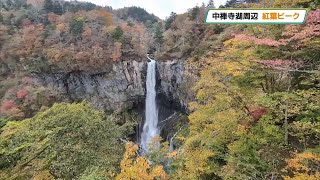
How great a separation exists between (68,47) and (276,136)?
1043 inches

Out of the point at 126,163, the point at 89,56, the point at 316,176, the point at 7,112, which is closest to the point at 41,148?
the point at 126,163

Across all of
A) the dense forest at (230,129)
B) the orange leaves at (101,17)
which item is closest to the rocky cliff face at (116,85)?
the orange leaves at (101,17)

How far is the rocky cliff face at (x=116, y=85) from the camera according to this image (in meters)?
30.6

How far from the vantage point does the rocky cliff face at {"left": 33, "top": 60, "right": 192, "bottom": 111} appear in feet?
Answer: 101

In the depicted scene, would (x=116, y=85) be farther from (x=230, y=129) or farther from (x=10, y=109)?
(x=230, y=129)

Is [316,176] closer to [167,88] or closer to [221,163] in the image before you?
[221,163]

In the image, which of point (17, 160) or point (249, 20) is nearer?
point (249, 20)

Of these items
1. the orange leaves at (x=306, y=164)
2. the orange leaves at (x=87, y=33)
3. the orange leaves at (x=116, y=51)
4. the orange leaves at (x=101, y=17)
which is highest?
the orange leaves at (x=101, y=17)

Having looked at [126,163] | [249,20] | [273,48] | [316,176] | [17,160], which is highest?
[249,20]

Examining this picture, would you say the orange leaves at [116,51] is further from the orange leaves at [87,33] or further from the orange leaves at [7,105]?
the orange leaves at [7,105]

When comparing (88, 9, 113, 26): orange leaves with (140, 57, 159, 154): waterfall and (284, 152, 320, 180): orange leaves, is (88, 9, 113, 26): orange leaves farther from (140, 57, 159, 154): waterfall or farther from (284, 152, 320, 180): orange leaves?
(284, 152, 320, 180): orange leaves

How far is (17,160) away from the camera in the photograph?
6.95m

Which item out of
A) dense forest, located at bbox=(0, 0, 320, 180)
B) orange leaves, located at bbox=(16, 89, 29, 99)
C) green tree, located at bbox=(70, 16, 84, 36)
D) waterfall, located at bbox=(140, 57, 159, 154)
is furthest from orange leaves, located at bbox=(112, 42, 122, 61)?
dense forest, located at bbox=(0, 0, 320, 180)

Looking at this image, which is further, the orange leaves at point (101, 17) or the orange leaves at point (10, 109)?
the orange leaves at point (101, 17)
